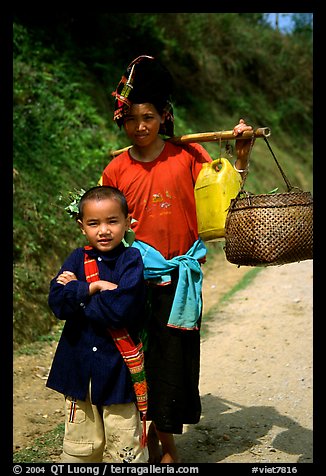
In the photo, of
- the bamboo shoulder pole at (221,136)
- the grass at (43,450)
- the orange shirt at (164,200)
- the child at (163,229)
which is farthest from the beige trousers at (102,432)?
the bamboo shoulder pole at (221,136)

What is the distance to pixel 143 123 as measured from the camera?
3205 millimetres

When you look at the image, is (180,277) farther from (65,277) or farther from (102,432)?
(102,432)

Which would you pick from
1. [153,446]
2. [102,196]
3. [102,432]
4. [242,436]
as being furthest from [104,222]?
[242,436]

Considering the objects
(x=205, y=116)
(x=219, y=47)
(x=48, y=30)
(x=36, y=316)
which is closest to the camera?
(x=36, y=316)

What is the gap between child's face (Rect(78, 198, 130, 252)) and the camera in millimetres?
2756

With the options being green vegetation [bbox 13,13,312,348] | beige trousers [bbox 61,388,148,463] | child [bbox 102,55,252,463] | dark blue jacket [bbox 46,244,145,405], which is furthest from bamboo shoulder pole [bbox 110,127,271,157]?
beige trousers [bbox 61,388,148,463]

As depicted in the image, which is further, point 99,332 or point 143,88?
point 143,88

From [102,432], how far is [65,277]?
782 millimetres

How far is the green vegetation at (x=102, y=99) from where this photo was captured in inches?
258

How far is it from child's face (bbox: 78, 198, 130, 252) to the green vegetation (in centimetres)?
89

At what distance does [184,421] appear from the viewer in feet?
10.9
